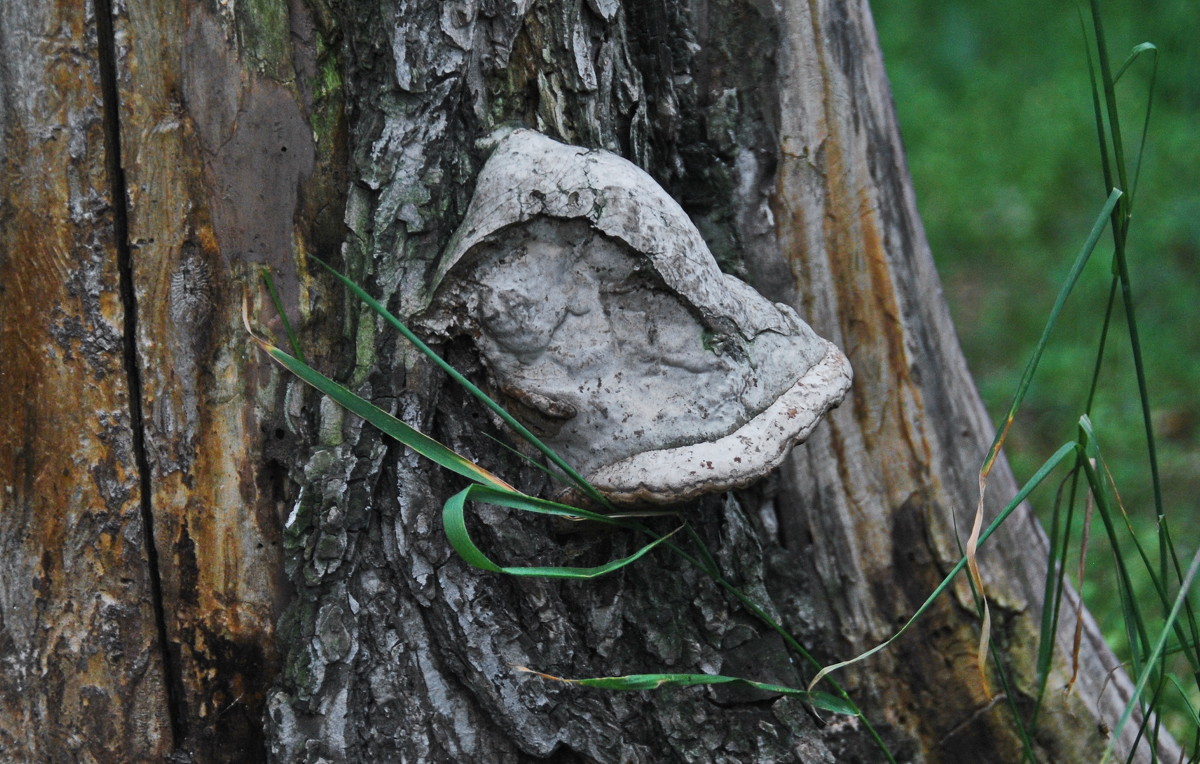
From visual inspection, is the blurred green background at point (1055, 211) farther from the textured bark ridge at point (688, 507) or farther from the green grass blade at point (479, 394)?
the green grass blade at point (479, 394)

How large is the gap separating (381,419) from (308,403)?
0.37m

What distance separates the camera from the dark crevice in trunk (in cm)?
160

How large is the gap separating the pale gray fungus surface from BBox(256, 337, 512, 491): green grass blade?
0.19m

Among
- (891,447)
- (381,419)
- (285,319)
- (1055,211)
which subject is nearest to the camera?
(381,419)

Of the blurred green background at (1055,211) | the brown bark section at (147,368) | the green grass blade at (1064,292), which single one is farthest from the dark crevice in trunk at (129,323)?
the blurred green background at (1055,211)

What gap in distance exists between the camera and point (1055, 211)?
226 inches

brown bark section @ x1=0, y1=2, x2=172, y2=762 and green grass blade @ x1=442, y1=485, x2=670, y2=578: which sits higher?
brown bark section @ x1=0, y1=2, x2=172, y2=762

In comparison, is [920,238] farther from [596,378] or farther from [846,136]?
[596,378]

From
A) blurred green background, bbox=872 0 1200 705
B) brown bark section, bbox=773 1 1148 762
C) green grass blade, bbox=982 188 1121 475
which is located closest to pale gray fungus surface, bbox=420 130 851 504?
green grass blade, bbox=982 188 1121 475

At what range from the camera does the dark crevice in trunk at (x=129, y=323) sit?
62.9 inches

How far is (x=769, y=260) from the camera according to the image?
2064mm

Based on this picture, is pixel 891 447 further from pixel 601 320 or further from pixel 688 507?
pixel 601 320

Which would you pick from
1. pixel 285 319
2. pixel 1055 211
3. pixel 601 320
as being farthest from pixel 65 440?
pixel 1055 211

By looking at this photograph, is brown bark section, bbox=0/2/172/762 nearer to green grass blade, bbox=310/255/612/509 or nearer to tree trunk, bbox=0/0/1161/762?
tree trunk, bbox=0/0/1161/762
